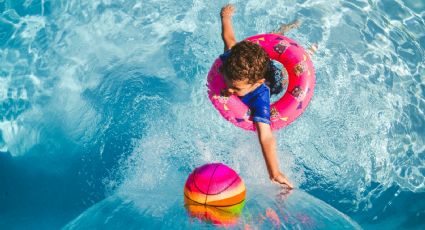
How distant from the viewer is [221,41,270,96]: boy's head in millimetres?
4172

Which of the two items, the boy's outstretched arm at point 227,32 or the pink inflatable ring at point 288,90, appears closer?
the pink inflatable ring at point 288,90

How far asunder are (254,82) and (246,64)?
8.9 inches

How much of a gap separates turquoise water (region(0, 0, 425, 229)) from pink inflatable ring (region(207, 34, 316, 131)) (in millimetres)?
1012

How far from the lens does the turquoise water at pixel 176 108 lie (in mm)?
6289

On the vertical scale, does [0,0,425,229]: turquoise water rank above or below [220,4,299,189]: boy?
below

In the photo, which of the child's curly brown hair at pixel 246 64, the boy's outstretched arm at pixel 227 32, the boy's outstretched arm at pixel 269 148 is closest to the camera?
the child's curly brown hair at pixel 246 64

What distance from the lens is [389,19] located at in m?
7.68

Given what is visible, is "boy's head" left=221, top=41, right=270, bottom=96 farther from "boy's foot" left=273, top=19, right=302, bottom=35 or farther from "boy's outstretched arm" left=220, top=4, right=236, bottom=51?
"boy's foot" left=273, top=19, right=302, bottom=35

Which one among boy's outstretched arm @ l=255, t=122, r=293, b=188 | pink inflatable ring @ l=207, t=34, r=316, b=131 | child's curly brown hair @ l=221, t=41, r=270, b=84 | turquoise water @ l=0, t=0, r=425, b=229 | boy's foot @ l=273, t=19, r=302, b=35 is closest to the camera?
child's curly brown hair @ l=221, t=41, r=270, b=84

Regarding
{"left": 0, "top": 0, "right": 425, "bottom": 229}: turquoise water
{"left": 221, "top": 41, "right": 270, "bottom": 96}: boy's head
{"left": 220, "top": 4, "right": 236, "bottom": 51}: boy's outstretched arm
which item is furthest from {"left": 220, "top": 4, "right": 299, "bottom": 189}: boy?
{"left": 0, "top": 0, "right": 425, "bottom": 229}: turquoise water

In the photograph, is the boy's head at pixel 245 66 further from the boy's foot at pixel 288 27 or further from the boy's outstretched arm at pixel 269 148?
the boy's foot at pixel 288 27

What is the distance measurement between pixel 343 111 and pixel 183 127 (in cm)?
249

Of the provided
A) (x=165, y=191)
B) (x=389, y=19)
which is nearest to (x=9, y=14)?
(x=165, y=191)

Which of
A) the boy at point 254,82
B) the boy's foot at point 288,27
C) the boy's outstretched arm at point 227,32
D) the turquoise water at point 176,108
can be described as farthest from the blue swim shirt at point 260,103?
the boy's foot at point 288,27
